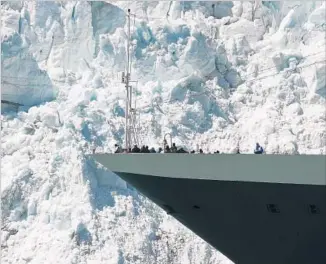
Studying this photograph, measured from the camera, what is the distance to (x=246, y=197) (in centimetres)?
824

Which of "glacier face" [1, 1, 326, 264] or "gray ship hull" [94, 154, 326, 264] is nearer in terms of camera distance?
"gray ship hull" [94, 154, 326, 264]

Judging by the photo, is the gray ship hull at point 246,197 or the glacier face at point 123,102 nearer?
the gray ship hull at point 246,197

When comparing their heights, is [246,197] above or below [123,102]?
below

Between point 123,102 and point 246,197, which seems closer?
point 246,197

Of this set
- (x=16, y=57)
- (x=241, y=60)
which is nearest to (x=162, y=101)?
(x=241, y=60)

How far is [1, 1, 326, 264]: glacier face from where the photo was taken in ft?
63.2

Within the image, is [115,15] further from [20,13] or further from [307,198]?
[307,198]

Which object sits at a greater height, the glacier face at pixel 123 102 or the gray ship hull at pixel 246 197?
the glacier face at pixel 123 102

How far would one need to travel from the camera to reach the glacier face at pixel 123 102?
19250 millimetres

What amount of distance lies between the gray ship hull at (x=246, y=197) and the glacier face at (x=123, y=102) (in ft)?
32.0

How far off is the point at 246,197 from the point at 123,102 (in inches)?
517

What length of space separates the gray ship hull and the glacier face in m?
9.77

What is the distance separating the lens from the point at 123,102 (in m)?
21.1

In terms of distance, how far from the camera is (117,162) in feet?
29.6
